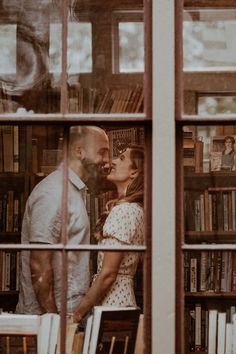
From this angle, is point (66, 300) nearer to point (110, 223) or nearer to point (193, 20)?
point (110, 223)

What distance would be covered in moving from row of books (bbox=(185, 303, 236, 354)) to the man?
0.42 metres

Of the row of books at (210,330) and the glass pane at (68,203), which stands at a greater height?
the glass pane at (68,203)

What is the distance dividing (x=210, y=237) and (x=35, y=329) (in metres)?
0.74

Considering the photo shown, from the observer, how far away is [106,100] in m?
3.27

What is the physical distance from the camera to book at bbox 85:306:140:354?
3148mm

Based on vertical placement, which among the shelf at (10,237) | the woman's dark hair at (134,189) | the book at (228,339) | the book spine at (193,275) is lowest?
the book at (228,339)

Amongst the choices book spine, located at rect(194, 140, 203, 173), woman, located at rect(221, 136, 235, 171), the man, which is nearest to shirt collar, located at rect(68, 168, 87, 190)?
the man

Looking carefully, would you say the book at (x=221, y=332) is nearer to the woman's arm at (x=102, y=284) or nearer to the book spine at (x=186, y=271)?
the book spine at (x=186, y=271)

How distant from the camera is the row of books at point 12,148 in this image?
327 cm

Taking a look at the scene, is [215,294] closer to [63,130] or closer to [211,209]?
[211,209]

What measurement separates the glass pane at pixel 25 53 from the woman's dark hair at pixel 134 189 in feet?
1.36

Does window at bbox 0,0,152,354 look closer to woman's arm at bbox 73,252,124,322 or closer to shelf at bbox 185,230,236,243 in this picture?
woman's arm at bbox 73,252,124,322

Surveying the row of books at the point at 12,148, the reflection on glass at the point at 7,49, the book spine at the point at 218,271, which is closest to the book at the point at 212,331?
the book spine at the point at 218,271

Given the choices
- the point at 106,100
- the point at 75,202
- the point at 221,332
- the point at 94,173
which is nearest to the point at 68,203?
the point at 75,202
